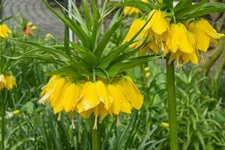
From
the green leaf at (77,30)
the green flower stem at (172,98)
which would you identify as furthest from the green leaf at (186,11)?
the green leaf at (77,30)

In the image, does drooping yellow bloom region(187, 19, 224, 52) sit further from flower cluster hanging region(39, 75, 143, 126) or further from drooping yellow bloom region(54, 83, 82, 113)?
drooping yellow bloom region(54, 83, 82, 113)

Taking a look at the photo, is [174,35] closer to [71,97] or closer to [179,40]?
[179,40]

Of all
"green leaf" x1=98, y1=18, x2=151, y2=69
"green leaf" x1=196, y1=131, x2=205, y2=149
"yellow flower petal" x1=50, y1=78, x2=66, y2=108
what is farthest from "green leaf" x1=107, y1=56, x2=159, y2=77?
"green leaf" x1=196, y1=131, x2=205, y2=149

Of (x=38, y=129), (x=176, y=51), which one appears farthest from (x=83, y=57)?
(x=38, y=129)

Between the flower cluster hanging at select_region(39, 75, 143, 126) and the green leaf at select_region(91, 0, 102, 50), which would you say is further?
the green leaf at select_region(91, 0, 102, 50)

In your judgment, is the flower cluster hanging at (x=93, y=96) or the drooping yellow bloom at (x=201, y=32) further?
the drooping yellow bloom at (x=201, y=32)

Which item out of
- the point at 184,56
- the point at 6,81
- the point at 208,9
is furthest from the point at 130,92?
the point at 6,81

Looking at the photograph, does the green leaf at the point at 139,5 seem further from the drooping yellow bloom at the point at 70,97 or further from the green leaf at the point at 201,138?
the green leaf at the point at 201,138
